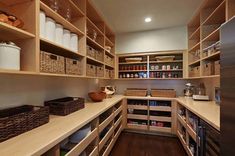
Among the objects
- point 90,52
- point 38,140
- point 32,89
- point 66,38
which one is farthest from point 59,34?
point 38,140

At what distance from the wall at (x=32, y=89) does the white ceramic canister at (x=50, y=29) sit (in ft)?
1.46

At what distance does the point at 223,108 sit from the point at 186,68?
251 cm

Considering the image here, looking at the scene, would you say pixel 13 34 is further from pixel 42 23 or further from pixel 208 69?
pixel 208 69

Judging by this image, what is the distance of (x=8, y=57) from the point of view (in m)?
0.86

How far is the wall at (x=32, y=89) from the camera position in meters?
1.13

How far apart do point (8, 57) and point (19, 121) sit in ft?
1.40

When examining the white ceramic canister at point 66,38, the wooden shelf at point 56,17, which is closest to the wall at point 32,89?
the white ceramic canister at point 66,38

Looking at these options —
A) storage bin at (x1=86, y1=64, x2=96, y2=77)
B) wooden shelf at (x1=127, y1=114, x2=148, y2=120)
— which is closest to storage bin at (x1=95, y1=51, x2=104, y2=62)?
storage bin at (x1=86, y1=64, x2=96, y2=77)

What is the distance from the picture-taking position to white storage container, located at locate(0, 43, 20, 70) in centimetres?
84

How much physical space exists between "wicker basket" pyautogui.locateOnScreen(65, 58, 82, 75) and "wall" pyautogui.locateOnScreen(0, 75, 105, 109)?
0.96 ft

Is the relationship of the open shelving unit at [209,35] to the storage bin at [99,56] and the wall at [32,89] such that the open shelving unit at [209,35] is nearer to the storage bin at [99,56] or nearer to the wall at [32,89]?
the storage bin at [99,56]

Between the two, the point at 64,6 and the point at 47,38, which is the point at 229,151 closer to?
the point at 47,38

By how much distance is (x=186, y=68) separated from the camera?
307cm

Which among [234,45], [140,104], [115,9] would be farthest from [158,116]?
[234,45]
